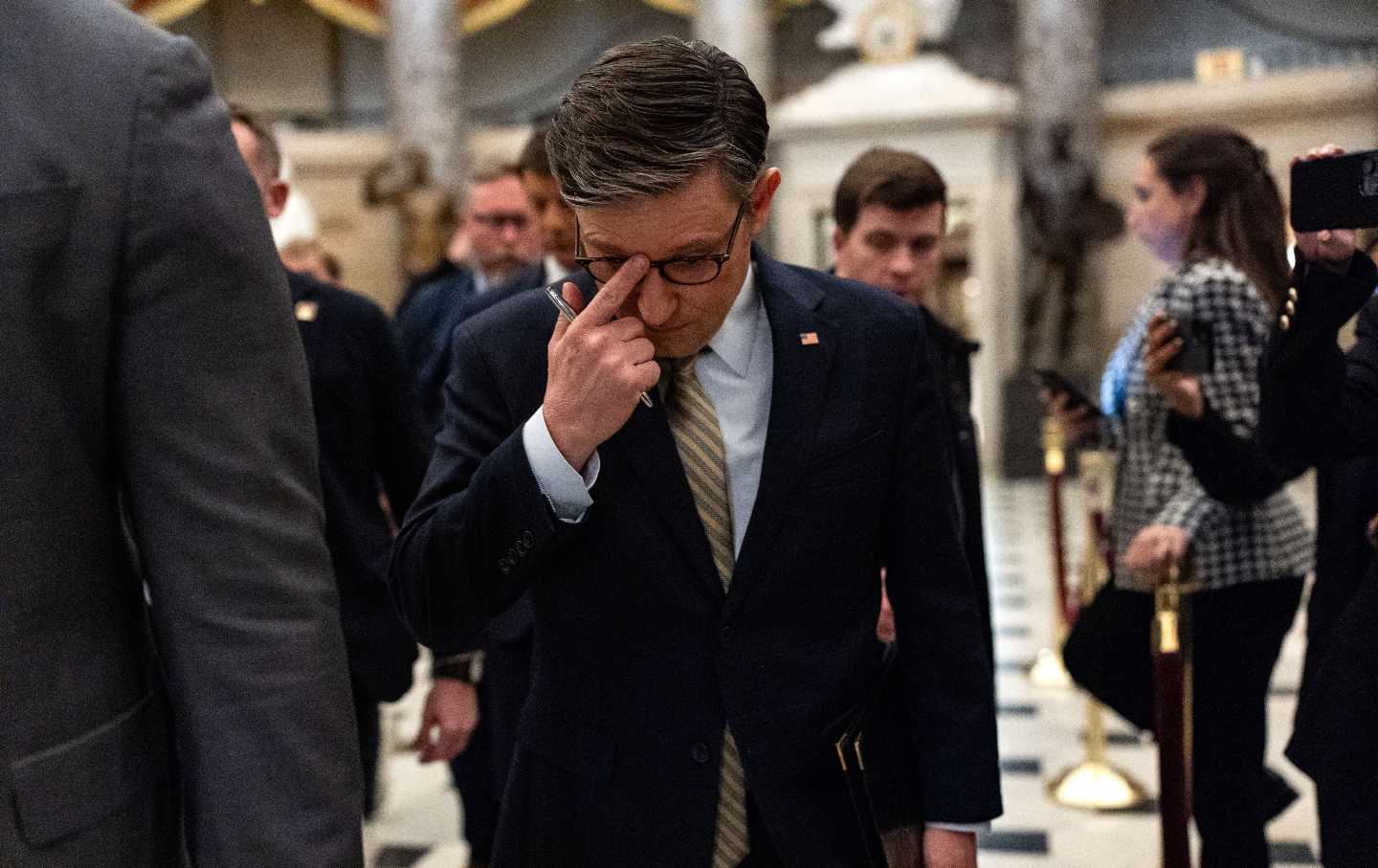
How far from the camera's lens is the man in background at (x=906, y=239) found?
3.43 meters

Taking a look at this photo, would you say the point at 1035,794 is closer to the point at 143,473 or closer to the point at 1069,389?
the point at 1069,389

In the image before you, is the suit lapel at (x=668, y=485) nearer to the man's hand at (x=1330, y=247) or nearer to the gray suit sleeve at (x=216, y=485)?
the gray suit sleeve at (x=216, y=485)

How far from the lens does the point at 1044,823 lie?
16.2 feet

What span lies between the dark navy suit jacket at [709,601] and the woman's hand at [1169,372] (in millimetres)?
1598

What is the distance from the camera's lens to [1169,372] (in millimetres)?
3410

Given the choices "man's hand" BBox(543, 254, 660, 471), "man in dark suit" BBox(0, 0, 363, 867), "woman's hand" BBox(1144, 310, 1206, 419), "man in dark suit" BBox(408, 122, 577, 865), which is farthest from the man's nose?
"man in dark suit" BBox(0, 0, 363, 867)

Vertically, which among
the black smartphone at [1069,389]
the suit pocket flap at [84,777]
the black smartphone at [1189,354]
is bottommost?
the black smartphone at [1069,389]

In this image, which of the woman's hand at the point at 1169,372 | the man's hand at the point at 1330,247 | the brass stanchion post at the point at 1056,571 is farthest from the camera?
the brass stanchion post at the point at 1056,571

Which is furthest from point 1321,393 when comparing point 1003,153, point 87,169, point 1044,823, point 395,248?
point 395,248

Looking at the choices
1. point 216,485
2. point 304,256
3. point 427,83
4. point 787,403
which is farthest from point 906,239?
point 427,83

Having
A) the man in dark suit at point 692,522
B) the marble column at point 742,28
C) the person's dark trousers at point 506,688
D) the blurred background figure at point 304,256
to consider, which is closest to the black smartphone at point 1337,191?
the man in dark suit at point 692,522

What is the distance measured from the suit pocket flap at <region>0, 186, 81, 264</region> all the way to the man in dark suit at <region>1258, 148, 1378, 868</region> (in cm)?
172

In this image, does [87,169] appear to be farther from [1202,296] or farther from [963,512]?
[1202,296]

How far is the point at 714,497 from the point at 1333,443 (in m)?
1.35
